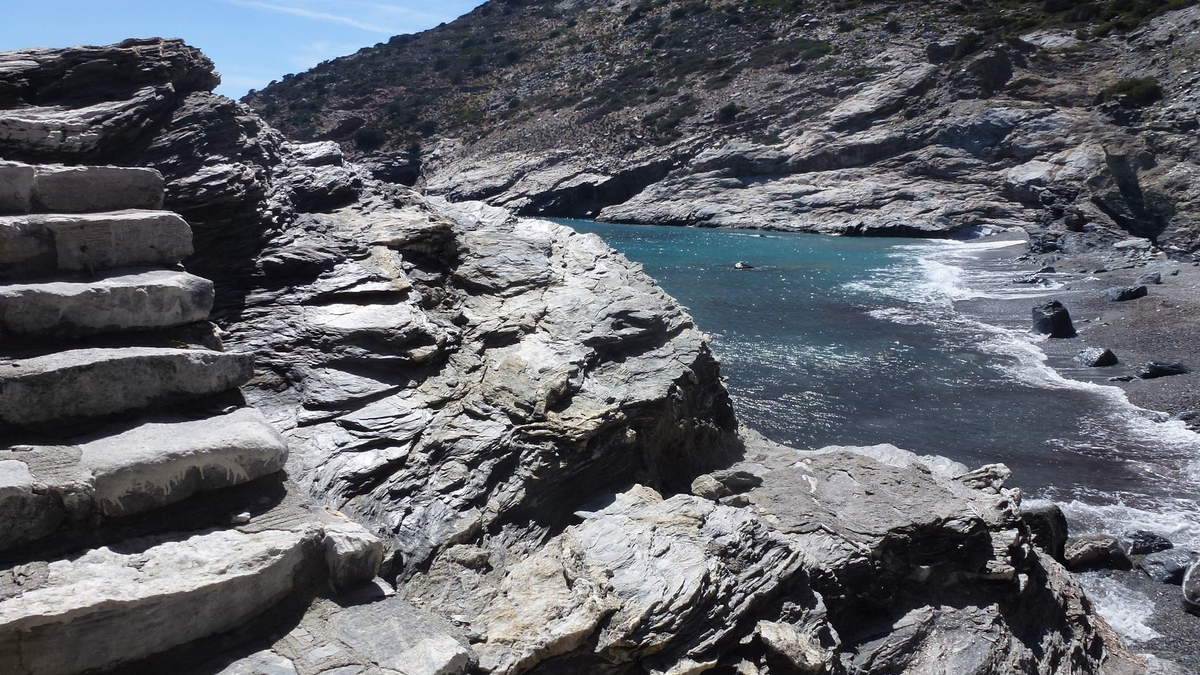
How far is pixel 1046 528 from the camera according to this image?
45.4 ft

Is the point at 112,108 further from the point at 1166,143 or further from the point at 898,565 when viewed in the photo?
the point at 1166,143

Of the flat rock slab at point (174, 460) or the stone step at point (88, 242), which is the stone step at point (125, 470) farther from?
the stone step at point (88, 242)

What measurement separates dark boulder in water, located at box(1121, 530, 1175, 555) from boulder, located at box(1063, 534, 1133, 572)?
50 centimetres

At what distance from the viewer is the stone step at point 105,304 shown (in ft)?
21.4

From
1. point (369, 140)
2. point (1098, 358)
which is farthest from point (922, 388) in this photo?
point (369, 140)

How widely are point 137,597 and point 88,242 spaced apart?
3.74 meters

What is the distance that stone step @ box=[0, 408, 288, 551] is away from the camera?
5.36m

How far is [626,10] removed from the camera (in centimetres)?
12975

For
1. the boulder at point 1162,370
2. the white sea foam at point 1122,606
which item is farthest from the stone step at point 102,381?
the boulder at point 1162,370

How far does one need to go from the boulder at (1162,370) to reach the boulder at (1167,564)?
11.1 m

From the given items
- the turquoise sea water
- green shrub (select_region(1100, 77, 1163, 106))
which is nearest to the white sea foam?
the turquoise sea water

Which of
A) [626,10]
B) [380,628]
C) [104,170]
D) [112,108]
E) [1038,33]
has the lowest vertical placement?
[380,628]

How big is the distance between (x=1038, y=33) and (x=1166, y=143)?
1483 inches

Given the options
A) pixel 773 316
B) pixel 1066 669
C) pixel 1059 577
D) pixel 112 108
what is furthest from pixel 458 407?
pixel 773 316
